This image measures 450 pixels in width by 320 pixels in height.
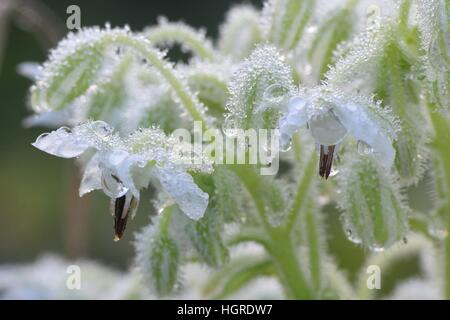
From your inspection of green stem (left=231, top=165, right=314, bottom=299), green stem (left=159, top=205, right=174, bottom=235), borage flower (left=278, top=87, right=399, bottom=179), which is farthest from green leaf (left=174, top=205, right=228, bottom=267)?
borage flower (left=278, top=87, right=399, bottom=179)

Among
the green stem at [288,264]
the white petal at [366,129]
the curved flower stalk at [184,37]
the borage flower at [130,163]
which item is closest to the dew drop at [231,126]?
the borage flower at [130,163]

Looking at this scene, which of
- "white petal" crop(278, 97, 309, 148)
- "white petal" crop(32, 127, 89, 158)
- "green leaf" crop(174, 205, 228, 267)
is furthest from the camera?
"green leaf" crop(174, 205, 228, 267)

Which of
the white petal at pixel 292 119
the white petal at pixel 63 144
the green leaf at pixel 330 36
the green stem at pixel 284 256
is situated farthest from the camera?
the green leaf at pixel 330 36

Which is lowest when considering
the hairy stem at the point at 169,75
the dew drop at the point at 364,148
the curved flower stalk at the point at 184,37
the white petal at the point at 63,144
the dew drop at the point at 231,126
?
the dew drop at the point at 364,148

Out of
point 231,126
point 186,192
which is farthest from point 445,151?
point 186,192

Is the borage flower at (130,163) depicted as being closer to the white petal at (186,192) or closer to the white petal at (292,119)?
the white petal at (186,192)

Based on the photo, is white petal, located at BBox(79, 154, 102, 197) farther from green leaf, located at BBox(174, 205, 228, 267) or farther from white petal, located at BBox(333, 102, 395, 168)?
white petal, located at BBox(333, 102, 395, 168)

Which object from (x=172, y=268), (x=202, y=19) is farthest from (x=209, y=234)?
(x=202, y=19)
